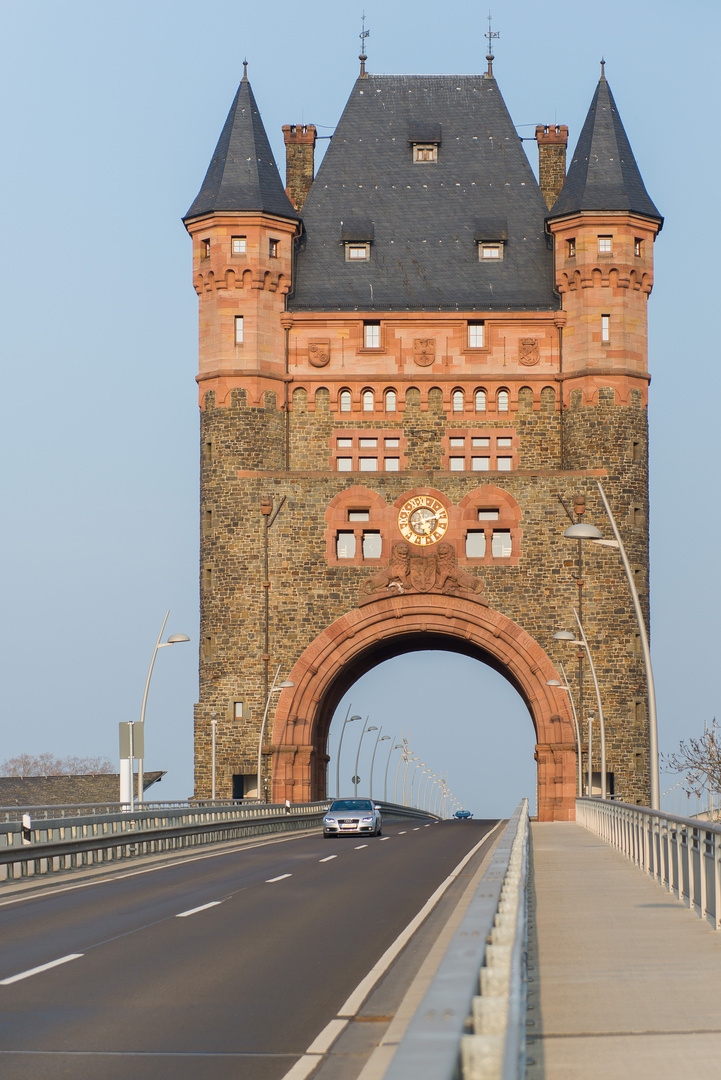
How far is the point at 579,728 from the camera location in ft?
209

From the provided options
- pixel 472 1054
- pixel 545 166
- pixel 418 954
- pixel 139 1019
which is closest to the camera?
pixel 472 1054

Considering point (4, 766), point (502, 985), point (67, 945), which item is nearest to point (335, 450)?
point (67, 945)

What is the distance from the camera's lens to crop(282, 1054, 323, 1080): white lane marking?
8617 millimetres

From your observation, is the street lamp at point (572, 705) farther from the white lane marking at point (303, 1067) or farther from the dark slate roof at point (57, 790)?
the white lane marking at point (303, 1067)

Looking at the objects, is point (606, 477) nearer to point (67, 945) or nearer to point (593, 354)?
point (593, 354)

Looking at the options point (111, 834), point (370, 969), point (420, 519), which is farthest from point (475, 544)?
point (370, 969)

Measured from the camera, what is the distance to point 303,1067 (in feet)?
29.2

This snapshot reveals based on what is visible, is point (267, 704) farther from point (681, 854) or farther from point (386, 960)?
point (386, 960)

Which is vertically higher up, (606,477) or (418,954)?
(606,477)

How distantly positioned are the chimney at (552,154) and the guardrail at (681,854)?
50296mm

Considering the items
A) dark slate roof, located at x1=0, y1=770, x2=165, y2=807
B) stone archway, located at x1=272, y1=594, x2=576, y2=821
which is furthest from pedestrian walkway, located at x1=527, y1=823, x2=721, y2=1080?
dark slate roof, located at x1=0, y1=770, x2=165, y2=807

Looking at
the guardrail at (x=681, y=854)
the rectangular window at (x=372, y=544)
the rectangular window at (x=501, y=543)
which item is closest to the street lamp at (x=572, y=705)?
the rectangular window at (x=501, y=543)

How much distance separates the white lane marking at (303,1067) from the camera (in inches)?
339

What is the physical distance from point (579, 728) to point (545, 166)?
28.2 meters
